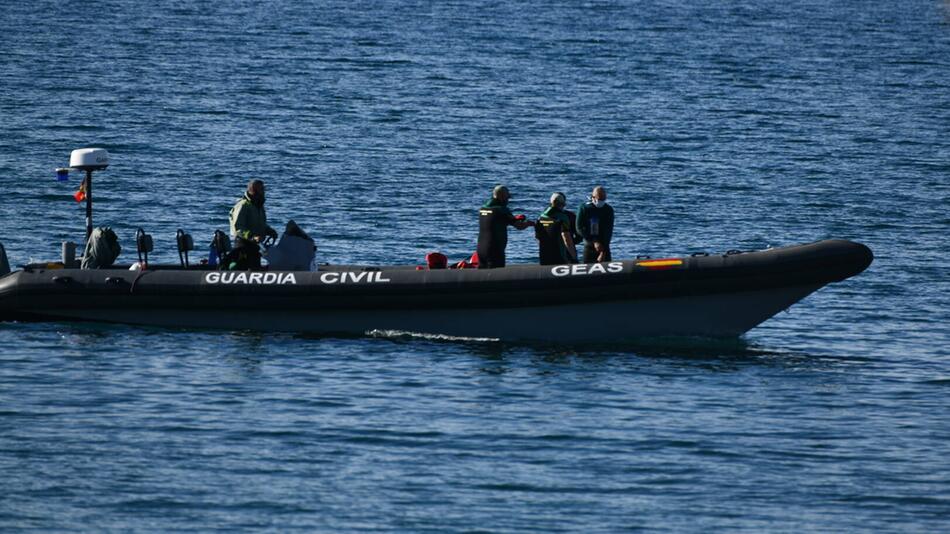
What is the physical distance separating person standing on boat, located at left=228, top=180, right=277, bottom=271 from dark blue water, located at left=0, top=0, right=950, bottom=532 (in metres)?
0.79

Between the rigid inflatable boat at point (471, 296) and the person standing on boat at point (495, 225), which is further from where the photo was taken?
the person standing on boat at point (495, 225)

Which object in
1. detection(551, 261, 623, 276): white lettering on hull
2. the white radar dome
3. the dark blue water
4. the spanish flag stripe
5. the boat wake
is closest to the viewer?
the dark blue water

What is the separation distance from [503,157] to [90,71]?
17.7 metres

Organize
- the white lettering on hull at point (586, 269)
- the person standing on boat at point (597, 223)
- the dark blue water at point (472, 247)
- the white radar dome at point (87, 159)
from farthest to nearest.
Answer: the white radar dome at point (87, 159), the person standing on boat at point (597, 223), the white lettering on hull at point (586, 269), the dark blue water at point (472, 247)

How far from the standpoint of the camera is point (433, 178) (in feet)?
116

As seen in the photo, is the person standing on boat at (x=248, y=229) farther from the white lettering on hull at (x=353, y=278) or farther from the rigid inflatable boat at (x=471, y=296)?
the white lettering on hull at (x=353, y=278)

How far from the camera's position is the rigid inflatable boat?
60.6ft

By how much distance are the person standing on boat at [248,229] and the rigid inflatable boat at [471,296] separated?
39 centimetres

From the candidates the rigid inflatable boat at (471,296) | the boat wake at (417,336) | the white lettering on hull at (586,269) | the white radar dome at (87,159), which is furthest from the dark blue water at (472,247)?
the white radar dome at (87,159)

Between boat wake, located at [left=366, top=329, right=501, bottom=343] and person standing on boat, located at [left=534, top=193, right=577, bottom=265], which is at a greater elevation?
person standing on boat, located at [left=534, top=193, right=577, bottom=265]

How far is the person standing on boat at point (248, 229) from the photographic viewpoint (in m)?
19.6

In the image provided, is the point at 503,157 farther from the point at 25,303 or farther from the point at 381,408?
the point at 381,408

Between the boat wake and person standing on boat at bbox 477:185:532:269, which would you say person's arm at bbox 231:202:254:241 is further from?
person standing on boat at bbox 477:185:532:269

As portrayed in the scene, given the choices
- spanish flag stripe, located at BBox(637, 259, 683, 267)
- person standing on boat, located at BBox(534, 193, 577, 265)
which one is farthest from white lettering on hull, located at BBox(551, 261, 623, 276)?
person standing on boat, located at BBox(534, 193, 577, 265)
